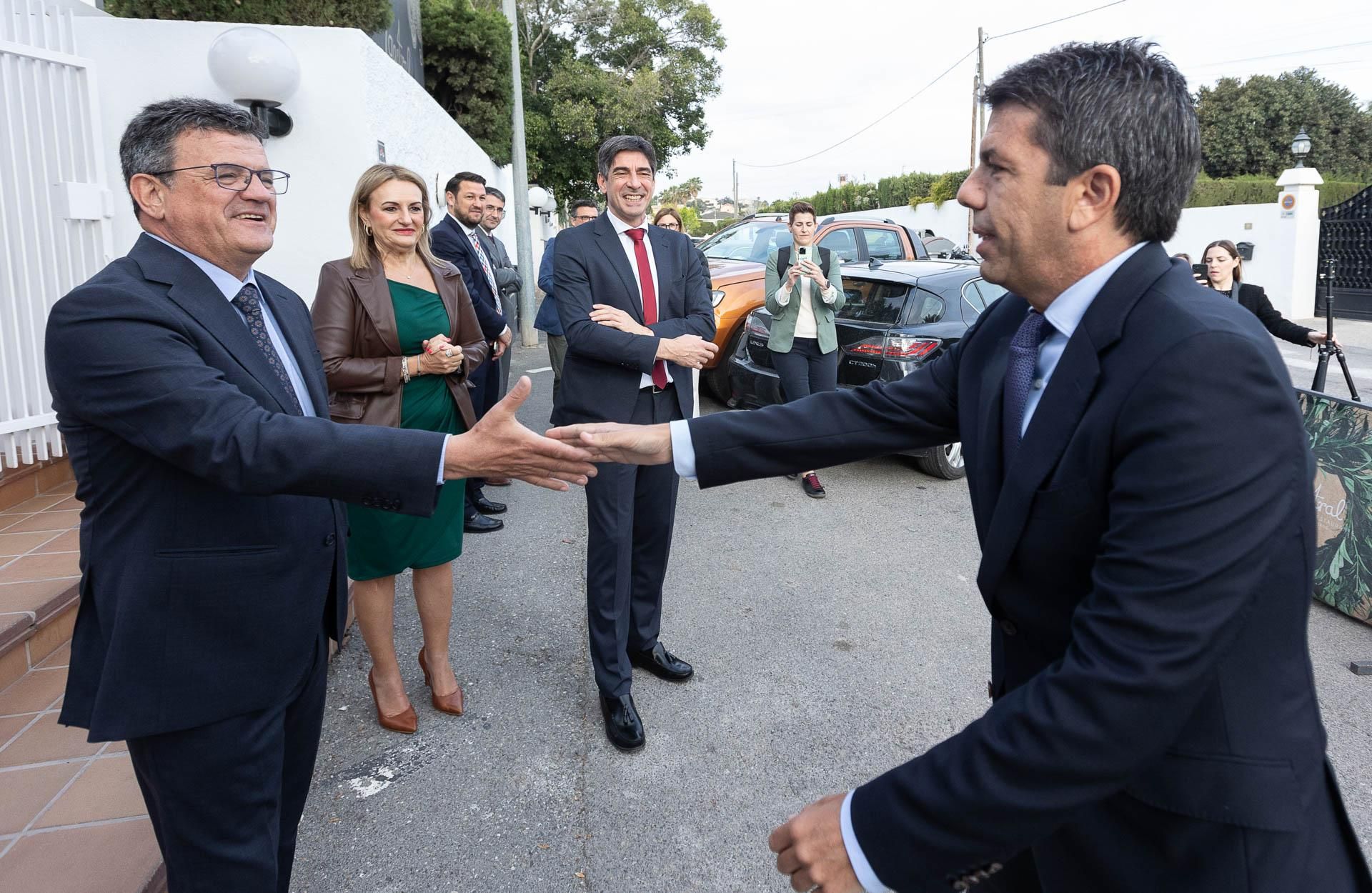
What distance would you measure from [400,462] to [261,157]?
857 millimetres

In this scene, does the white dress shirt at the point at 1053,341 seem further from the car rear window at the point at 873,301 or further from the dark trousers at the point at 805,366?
the car rear window at the point at 873,301

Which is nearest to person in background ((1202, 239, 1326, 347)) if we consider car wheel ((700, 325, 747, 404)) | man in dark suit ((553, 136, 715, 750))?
car wheel ((700, 325, 747, 404))

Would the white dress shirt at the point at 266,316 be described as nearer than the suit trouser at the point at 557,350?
Yes

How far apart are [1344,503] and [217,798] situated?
544 cm

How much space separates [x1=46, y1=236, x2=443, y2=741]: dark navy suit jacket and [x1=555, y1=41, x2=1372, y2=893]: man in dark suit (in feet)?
3.80

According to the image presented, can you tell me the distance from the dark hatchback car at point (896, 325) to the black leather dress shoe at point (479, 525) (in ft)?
9.17

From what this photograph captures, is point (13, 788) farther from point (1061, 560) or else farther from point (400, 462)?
point (1061, 560)

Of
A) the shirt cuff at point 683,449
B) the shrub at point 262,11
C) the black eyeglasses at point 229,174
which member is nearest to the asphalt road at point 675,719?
the shirt cuff at point 683,449

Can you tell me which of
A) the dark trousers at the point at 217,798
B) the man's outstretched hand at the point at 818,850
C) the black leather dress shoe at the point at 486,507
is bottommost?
the black leather dress shoe at the point at 486,507

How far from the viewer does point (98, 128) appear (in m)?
5.15

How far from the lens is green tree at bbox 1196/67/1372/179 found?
117 feet

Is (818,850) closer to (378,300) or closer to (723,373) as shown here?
(378,300)

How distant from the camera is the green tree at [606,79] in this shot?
25.8 metres

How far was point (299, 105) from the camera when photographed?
6.32 meters
